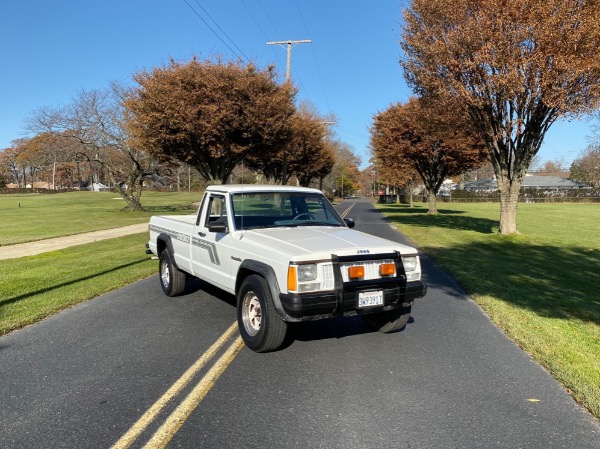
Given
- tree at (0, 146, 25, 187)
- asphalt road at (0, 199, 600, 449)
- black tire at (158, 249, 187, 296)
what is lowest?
asphalt road at (0, 199, 600, 449)

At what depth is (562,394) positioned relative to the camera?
4.13 metres

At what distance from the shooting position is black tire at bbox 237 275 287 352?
487 cm

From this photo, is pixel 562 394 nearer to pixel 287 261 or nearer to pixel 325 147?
pixel 287 261

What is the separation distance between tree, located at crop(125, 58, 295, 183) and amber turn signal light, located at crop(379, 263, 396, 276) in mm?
16953

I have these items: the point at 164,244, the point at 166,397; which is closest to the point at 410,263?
the point at 166,397

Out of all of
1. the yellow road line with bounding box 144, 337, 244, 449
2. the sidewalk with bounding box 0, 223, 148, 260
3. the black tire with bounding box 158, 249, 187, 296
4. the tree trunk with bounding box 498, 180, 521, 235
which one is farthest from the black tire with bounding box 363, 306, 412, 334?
the tree trunk with bounding box 498, 180, 521, 235

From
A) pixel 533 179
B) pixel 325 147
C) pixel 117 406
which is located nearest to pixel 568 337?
pixel 117 406

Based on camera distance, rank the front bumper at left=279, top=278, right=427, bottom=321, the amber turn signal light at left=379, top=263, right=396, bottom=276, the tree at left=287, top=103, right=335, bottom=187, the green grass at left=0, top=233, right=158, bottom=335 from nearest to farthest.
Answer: the front bumper at left=279, top=278, right=427, bottom=321, the amber turn signal light at left=379, top=263, right=396, bottom=276, the green grass at left=0, top=233, right=158, bottom=335, the tree at left=287, top=103, right=335, bottom=187

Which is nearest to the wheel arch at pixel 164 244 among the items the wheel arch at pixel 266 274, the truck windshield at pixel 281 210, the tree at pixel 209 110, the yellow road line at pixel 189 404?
the truck windshield at pixel 281 210

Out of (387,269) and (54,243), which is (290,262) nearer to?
(387,269)

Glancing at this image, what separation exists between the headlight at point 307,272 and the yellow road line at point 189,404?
1.18 metres

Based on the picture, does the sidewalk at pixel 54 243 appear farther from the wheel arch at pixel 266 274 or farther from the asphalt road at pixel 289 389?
the wheel arch at pixel 266 274

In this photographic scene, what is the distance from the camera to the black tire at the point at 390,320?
5.64 m

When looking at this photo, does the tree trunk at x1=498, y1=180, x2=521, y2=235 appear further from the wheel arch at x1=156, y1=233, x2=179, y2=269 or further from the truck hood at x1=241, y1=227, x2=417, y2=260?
the wheel arch at x1=156, y1=233, x2=179, y2=269
